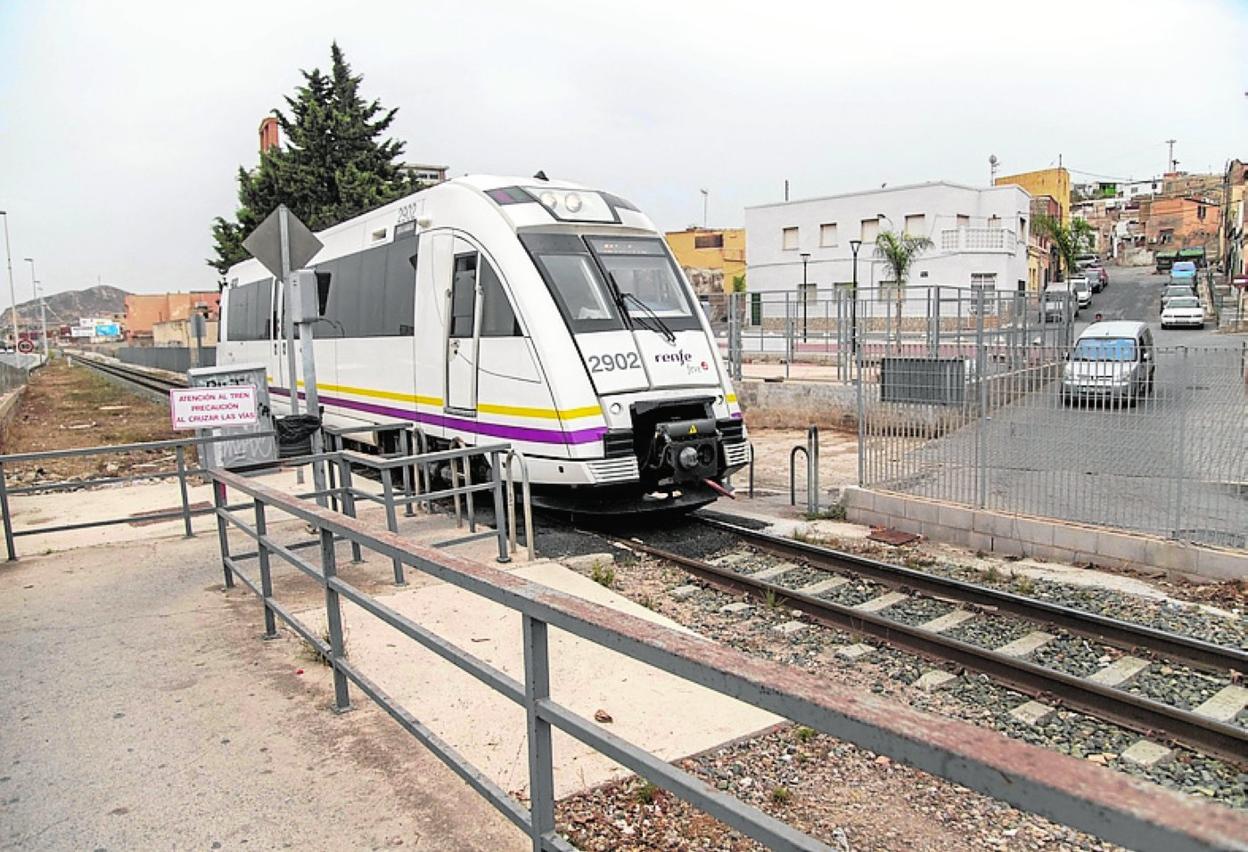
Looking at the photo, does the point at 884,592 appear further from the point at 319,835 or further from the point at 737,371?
the point at 737,371

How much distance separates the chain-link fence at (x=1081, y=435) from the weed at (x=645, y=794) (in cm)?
588

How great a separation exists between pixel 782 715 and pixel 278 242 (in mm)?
7231

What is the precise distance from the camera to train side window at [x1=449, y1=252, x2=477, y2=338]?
955 cm

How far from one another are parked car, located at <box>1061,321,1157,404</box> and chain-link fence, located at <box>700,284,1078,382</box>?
29.6 ft

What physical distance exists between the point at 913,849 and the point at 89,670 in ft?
14.9

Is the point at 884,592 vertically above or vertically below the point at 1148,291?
below

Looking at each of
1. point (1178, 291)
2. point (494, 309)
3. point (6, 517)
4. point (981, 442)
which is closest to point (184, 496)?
point (6, 517)

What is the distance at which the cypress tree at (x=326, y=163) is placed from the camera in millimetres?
29734

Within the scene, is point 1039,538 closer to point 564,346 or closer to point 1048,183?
point 564,346

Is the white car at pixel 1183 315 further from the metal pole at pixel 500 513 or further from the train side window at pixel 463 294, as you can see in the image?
the metal pole at pixel 500 513

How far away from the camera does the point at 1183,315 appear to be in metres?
38.9

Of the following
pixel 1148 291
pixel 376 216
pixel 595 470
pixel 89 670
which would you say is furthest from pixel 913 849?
pixel 1148 291

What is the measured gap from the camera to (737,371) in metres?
20.1

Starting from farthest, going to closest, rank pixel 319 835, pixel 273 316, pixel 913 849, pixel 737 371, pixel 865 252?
pixel 865 252 < pixel 737 371 < pixel 273 316 < pixel 913 849 < pixel 319 835
